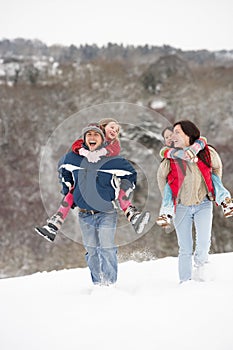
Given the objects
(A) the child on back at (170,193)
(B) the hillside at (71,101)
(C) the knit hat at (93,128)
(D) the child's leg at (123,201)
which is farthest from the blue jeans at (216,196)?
(B) the hillside at (71,101)

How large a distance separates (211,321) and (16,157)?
12179 mm

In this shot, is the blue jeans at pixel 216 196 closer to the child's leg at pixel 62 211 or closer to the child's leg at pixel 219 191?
the child's leg at pixel 219 191

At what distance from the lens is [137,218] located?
3.10 metres

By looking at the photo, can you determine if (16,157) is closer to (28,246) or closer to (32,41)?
(28,246)

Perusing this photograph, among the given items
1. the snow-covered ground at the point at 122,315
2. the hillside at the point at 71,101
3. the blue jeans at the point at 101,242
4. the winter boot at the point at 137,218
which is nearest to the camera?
the snow-covered ground at the point at 122,315

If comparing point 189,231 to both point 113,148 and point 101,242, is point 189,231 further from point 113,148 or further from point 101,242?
point 113,148

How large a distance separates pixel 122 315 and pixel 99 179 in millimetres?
979

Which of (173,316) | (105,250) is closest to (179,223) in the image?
(105,250)

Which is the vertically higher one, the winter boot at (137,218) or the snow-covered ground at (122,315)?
the winter boot at (137,218)

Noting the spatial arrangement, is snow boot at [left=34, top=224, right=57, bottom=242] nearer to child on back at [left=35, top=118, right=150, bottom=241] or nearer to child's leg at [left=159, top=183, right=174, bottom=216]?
child on back at [left=35, top=118, right=150, bottom=241]

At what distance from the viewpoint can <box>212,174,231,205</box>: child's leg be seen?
10.3 ft

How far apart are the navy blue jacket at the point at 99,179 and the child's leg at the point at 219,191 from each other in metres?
0.58

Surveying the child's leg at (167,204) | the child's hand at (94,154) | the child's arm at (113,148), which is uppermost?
the child's arm at (113,148)

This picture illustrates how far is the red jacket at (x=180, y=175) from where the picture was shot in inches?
124
